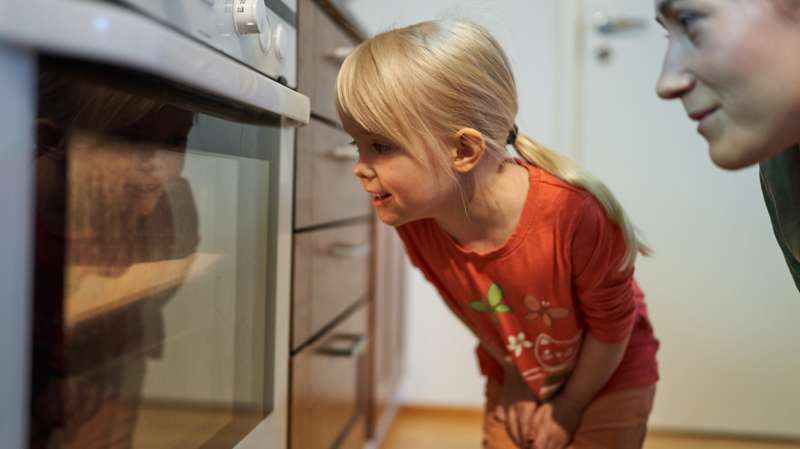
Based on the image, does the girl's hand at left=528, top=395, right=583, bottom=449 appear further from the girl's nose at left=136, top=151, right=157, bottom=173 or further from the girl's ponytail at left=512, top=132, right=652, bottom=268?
the girl's nose at left=136, top=151, right=157, bottom=173

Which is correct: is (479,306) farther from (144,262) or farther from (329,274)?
(144,262)

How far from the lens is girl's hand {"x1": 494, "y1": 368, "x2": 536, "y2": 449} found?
2.69 ft

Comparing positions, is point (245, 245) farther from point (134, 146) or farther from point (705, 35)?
point (705, 35)

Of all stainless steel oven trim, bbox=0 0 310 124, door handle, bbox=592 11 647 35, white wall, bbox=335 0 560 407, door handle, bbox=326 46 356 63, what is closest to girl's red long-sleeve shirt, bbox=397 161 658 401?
door handle, bbox=326 46 356 63

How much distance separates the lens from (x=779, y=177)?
0.55 m

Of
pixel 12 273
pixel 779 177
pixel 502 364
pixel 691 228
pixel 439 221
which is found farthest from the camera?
pixel 691 228

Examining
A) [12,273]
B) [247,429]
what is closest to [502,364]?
[247,429]

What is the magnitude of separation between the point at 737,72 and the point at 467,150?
1.01 ft

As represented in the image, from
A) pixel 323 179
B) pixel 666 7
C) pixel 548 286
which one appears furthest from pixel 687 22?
pixel 323 179

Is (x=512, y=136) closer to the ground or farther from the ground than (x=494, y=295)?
farther from the ground

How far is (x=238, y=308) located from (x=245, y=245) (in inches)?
2.9

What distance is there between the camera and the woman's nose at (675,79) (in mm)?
427

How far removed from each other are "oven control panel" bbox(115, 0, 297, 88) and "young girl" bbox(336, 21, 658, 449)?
95 millimetres

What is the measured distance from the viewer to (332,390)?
94cm
